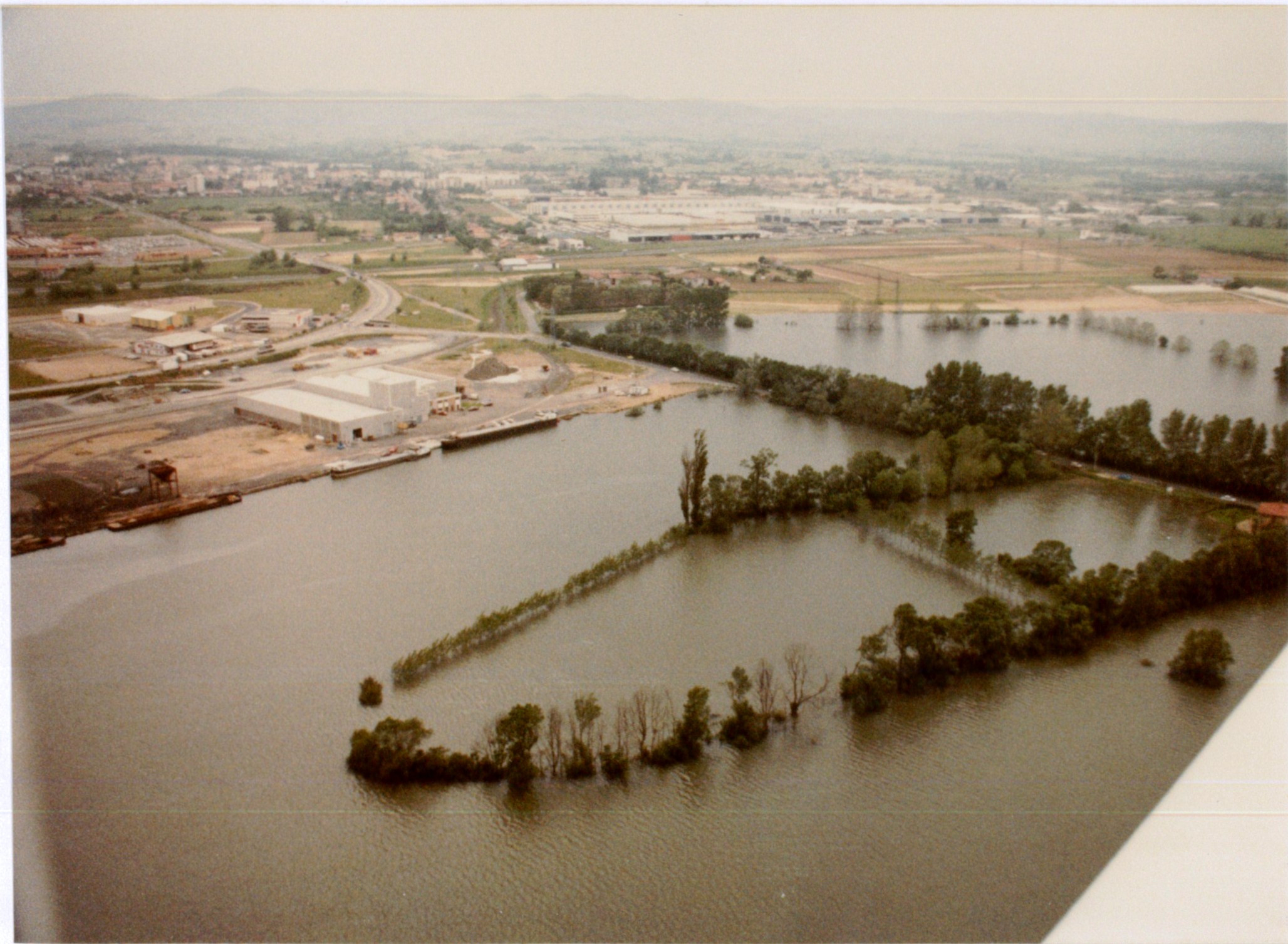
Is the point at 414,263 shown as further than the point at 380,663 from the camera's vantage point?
Yes

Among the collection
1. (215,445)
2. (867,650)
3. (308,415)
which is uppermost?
(308,415)

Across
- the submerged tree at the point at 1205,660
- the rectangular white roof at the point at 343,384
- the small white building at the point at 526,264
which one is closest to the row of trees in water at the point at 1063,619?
the submerged tree at the point at 1205,660

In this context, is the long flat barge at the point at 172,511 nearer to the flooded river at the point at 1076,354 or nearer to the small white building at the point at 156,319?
the small white building at the point at 156,319

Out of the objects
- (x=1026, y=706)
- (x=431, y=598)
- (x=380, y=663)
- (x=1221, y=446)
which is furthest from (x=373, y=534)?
(x=1221, y=446)

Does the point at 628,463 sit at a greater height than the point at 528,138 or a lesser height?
lesser

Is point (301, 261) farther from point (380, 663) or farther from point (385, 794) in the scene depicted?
point (385, 794)

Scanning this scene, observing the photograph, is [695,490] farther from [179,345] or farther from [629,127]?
[179,345]

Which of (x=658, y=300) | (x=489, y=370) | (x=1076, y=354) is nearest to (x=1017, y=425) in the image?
(x=1076, y=354)
